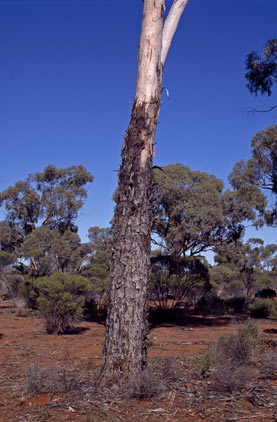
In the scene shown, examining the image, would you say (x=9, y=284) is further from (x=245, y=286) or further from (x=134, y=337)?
(x=134, y=337)

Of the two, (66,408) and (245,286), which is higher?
(245,286)

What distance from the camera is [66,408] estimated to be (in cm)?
388

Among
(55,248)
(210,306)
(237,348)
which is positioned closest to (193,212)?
(210,306)

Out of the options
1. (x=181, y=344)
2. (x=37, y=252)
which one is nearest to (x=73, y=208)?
(x=37, y=252)

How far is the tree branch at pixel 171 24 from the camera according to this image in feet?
18.0

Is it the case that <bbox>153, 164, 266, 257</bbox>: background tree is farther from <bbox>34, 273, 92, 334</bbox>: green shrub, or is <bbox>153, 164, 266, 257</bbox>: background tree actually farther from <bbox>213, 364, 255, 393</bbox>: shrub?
<bbox>213, 364, 255, 393</bbox>: shrub

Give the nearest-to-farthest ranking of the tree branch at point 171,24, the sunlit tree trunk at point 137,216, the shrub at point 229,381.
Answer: the shrub at point 229,381, the sunlit tree trunk at point 137,216, the tree branch at point 171,24

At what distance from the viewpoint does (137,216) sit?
16.1 ft

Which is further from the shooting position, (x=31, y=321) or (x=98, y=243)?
(x=98, y=243)

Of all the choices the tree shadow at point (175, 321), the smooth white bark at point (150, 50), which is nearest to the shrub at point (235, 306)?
the tree shadow at point (175, 321)

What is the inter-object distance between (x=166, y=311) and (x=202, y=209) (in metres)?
7.02

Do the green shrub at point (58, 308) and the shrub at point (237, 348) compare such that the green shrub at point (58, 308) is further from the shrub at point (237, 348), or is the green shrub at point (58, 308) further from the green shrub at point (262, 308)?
the green shrub at point (262, 308)

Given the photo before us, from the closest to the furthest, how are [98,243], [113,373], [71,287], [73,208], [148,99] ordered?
[113,373], [148,99], [71,287], [73,208], [98,243]

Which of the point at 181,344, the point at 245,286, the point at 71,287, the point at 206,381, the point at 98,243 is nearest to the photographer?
the point at 206,381
